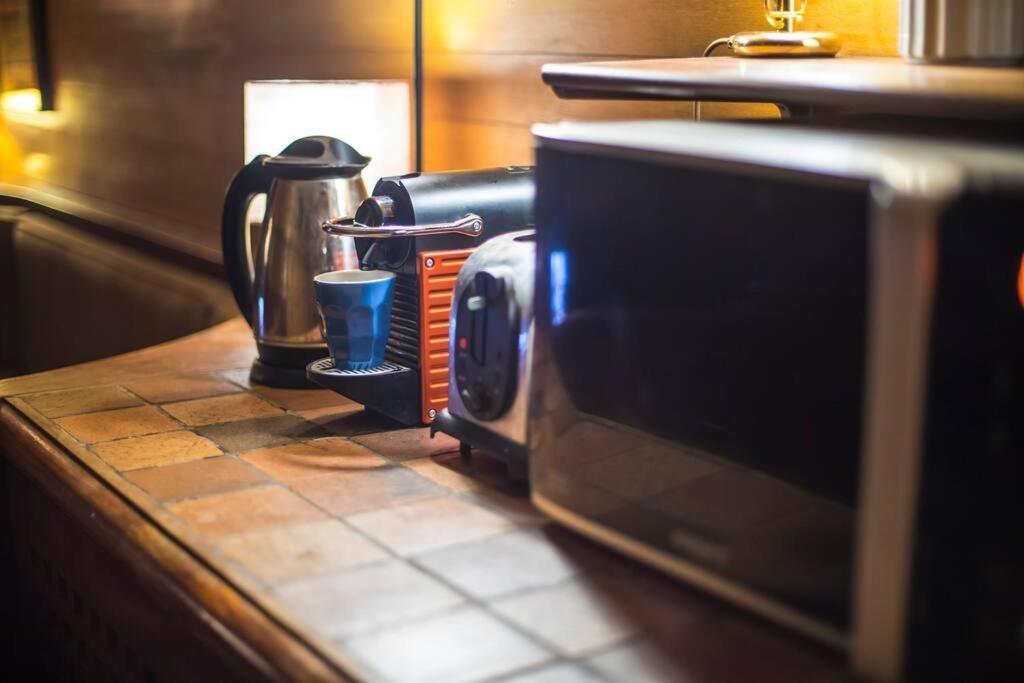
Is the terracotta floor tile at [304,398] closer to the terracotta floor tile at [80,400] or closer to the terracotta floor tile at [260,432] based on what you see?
the terracotta floor tile at [260,432]

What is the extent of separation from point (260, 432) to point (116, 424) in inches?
6.3

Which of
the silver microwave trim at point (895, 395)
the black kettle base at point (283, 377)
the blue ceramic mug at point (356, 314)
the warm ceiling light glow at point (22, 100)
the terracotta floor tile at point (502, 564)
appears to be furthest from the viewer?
the warm ceiling light glow at point (22, 100)

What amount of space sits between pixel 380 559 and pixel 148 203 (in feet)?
7.67

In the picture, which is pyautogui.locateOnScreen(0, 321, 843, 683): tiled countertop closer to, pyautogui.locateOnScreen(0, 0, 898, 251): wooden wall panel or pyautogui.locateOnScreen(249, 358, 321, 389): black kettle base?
pyautogui.locateOnScreen(249, 358, 321, 389): black kettle base

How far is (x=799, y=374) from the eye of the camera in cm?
78

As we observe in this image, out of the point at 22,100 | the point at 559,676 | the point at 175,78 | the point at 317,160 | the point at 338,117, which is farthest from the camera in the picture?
the point at 22,100

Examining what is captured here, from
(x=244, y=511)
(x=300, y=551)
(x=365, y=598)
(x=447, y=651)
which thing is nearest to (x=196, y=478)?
(x=244, y=511)

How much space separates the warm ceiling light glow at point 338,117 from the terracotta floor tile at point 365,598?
2.97ft

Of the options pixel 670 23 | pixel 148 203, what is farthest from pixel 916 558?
pixel 148 203

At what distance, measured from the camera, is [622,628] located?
81 centimetres

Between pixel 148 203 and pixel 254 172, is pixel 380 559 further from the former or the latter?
pixel 148 203

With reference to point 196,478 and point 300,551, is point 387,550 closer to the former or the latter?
point 300,551

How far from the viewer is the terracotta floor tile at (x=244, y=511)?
3.22ft

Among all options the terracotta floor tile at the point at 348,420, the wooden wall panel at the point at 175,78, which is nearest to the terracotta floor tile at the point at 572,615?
the terracotta floor tile at the point at 348,420
